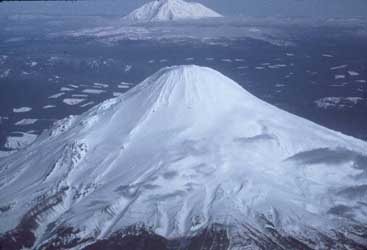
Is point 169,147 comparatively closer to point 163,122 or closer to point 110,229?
point 163,122

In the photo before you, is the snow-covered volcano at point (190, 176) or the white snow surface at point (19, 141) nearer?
the snow-covered volcano at point (190, 176)

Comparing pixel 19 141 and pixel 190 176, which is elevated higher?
pixel 190 176

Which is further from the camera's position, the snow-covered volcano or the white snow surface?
the white snow surface

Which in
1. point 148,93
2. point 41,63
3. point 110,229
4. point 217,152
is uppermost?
point 148,93

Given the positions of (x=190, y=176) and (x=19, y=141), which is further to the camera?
(x=19, y=141)

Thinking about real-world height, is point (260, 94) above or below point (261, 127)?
below

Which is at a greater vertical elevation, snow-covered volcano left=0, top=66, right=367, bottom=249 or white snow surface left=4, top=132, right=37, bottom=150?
snow-covered volcano left=0, top=66, right=367, bottom=249

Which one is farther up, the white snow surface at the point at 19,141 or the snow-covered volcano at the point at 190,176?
the snow-covered volcano at the point at 190,176

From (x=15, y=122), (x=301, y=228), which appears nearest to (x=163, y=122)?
(x=301, y=228)
